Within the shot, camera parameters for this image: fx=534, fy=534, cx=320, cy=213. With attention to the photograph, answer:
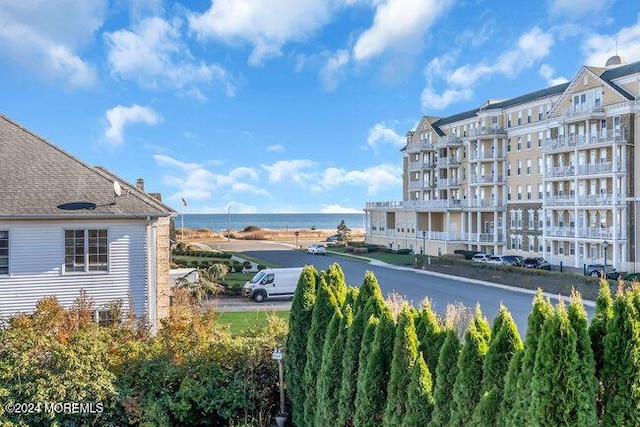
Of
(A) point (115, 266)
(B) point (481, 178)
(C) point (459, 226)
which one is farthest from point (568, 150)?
(A) point (115, 266)

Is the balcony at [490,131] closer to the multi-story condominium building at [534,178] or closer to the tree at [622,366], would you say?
the multi-story condominium building at [534,178]

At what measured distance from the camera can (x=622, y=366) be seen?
5648 mm

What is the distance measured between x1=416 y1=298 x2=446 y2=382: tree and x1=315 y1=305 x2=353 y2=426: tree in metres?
1.83

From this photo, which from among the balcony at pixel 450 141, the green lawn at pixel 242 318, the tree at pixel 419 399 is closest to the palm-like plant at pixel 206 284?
the green lawn at pixel 242 318

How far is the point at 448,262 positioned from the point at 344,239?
38.2m

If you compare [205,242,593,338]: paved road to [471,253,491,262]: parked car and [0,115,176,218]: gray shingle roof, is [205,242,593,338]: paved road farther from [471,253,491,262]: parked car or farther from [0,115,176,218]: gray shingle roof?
[0,115,176,218]: gray shingle roof

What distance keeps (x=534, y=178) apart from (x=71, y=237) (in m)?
45.9

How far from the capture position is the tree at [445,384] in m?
7.29

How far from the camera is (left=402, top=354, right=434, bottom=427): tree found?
7.72 meters

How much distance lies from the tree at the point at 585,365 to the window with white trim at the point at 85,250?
1528 centimetres

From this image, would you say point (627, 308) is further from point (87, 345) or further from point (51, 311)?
point (51, 311)

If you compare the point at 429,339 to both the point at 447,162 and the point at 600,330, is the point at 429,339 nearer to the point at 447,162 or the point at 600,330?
the point at 600,330

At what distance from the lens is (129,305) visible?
677 inches

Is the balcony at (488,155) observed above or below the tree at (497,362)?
above
